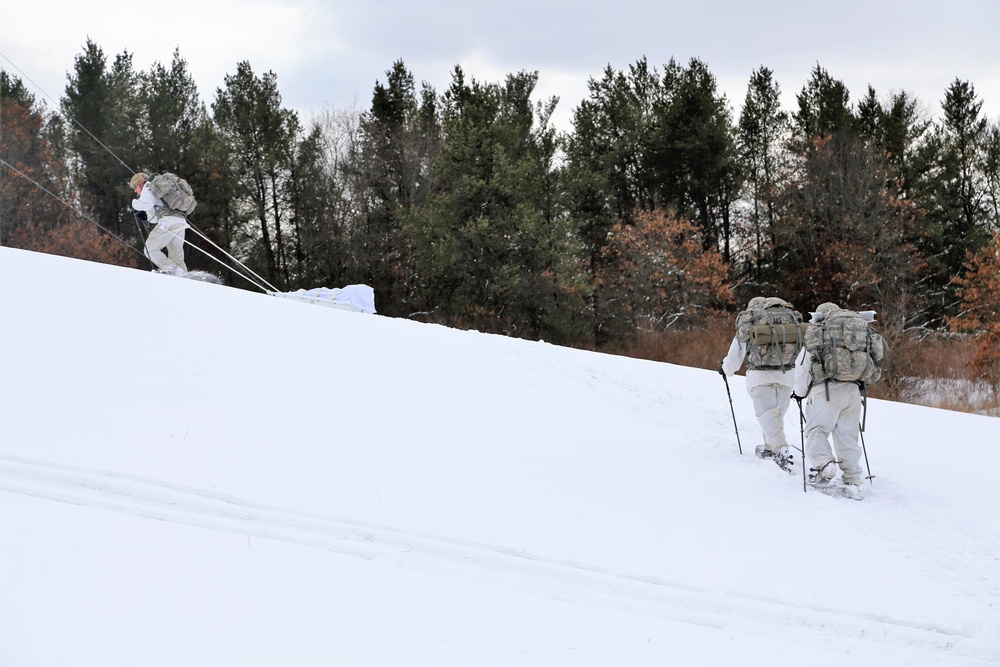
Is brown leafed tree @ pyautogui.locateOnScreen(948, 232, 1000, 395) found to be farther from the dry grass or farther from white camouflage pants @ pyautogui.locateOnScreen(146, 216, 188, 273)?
white camouflage pants @ pyautogui.locateOnScreen(146, 216, 188, 273)

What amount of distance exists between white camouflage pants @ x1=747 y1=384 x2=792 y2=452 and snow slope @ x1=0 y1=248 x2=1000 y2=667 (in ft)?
1.63

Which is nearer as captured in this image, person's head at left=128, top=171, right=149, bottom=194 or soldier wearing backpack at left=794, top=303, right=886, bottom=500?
soldier wearing backpack at left=794, top=303, right=886, bottom=500

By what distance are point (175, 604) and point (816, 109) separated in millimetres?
42017

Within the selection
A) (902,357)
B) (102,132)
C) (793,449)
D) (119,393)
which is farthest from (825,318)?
(102,132)

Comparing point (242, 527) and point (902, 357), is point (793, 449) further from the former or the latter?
point (902, 357)

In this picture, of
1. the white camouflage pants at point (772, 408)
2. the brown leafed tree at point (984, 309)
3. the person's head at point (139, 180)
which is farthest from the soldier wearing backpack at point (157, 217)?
the brown leafed tree at point (984, 309)

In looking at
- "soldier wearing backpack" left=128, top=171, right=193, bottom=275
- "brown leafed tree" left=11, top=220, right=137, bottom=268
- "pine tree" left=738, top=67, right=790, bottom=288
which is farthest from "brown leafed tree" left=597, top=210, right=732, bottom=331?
"soldier wearing backpack" left=128, top=171, right=193, bottom=275

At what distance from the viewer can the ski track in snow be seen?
18.7ft

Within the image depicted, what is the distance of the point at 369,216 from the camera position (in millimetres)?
41250

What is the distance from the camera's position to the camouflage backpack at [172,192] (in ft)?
48.2

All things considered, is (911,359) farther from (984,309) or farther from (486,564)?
(486,564)

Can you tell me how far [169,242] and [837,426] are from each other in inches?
456

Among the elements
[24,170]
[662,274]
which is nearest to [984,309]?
→ [662,274]

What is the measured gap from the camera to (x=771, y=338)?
30.0 feet
